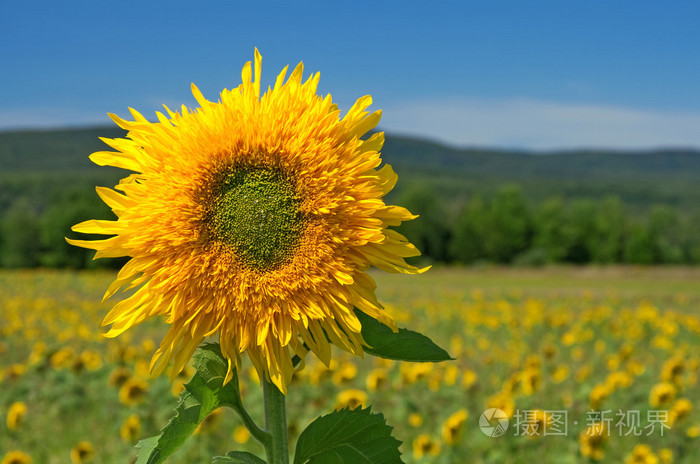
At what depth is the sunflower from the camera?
4.93 ft

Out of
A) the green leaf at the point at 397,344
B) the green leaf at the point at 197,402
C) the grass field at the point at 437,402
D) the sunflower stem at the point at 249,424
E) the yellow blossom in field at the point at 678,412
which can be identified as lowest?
the grass field at the point at 437,402

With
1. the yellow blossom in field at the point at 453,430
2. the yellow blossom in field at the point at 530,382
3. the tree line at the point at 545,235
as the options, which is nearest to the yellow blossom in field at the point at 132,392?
the yellow blossom in field at the point at 453,430

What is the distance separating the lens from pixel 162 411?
19.7 ft

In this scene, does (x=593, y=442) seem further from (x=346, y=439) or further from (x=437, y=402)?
(x=346, y=439)

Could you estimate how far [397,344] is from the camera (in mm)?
1590

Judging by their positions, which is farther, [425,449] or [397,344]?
[425,449]

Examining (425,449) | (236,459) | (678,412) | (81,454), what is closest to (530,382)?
(678,412)

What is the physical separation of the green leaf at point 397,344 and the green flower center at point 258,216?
280mm

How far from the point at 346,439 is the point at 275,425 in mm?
194

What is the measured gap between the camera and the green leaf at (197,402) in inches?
54.0

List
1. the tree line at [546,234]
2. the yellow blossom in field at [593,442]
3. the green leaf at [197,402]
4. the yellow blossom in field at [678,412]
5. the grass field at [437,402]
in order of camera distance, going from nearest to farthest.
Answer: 1. the green leaf at [197,402]
2. the yellow blossom in field at [593,442]
3. the grass field at [437,402]
4. the yellow blossom in field at [678,412]
5. the tree line at [546,234]

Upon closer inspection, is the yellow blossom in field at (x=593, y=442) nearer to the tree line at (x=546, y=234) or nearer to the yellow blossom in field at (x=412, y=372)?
the yellow blossom in field at (x=412, y=372)

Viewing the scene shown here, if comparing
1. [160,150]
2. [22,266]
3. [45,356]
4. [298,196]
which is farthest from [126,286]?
[22,266]

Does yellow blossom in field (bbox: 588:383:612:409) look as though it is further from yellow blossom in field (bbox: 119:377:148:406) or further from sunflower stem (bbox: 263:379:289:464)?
sunflower stem (bbox: 263:379:289:464)
